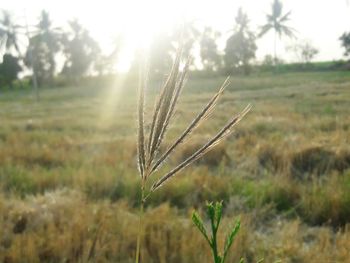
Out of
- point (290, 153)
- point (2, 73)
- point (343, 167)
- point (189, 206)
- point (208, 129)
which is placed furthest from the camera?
point (2, 73)

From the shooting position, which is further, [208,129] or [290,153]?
[208,129]

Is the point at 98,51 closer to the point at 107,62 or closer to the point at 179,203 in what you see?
the point at 107,62

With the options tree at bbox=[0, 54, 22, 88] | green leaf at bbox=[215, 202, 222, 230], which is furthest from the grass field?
tree at bbox=[0, 54, 22, 88]

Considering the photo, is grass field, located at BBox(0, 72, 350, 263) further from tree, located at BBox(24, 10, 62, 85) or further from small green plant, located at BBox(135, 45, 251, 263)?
tree, located at BBox(24, 10, 62, 85)

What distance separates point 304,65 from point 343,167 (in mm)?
60661

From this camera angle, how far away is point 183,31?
23.0 inches

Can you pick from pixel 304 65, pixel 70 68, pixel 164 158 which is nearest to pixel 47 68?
pixel 70 68

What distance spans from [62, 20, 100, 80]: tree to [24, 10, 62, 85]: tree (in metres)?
1.62

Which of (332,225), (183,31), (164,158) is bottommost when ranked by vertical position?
(332,225)

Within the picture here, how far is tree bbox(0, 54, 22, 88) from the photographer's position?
186ft

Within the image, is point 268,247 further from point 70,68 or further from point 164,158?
point 70,68

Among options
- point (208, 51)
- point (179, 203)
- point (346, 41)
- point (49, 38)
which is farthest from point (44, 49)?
point (179, 203)

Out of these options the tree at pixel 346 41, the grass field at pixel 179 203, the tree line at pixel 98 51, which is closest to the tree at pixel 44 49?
the tree line at pixel 98 51

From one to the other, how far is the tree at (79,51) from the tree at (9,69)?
7.24 meters
